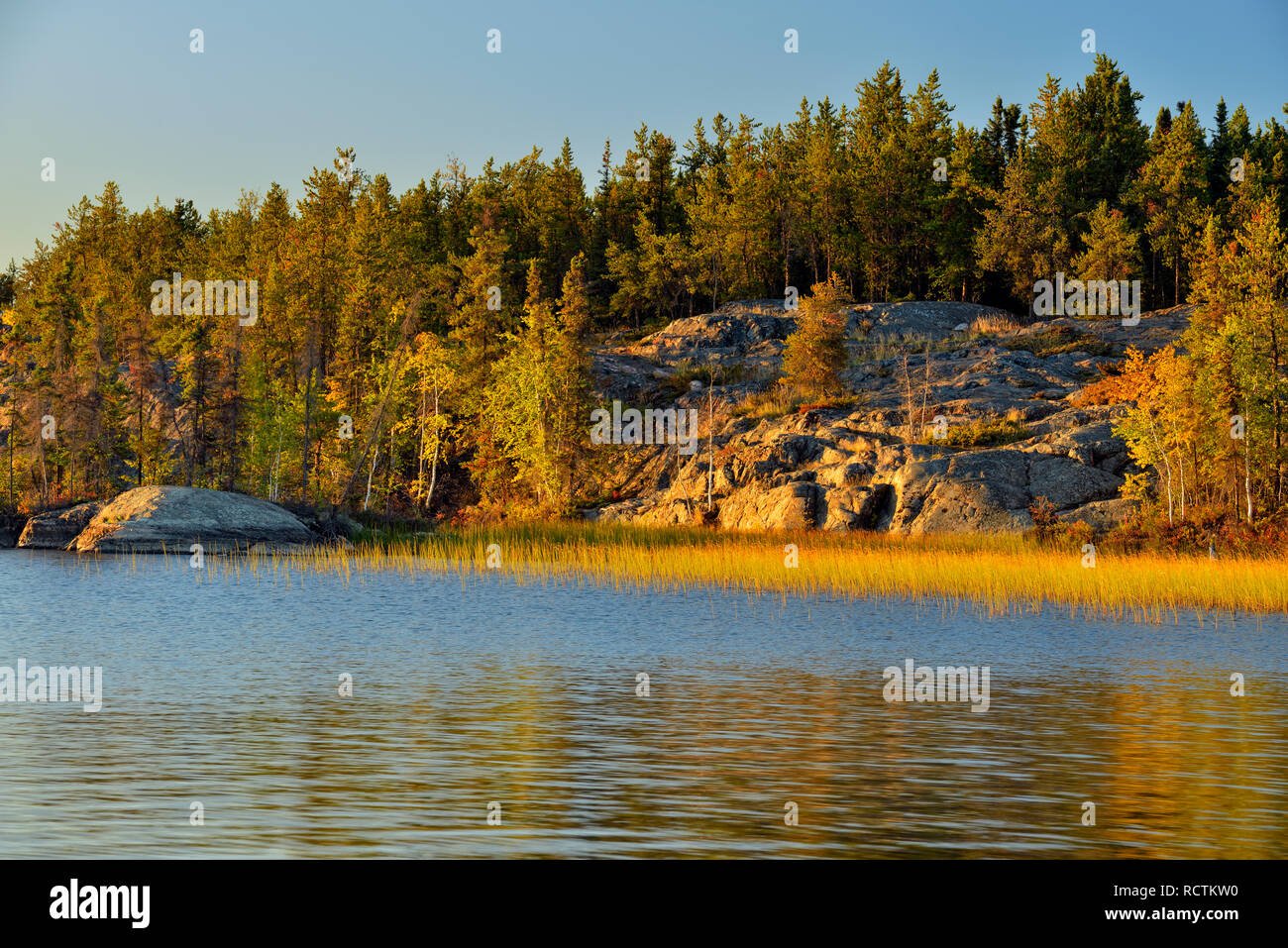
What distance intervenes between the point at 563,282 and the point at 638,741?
66202mm

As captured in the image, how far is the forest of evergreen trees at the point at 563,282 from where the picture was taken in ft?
170

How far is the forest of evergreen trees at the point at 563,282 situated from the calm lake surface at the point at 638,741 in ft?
83.5

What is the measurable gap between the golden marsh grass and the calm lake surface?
2.85 meters

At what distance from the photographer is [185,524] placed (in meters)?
49.5

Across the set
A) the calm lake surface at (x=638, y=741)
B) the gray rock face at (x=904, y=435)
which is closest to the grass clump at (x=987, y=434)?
the gray rock face at (x=904, y=435)

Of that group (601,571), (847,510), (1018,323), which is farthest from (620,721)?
(1018,323)

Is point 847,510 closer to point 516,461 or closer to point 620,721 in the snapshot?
point 516,461

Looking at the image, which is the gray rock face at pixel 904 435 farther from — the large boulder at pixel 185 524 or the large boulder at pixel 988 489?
the large boulder at pixel 185 524

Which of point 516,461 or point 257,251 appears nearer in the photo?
point 516,461

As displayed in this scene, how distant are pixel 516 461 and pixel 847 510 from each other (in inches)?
986

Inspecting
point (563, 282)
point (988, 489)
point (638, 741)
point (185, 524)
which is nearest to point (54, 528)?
point (185, 524)
